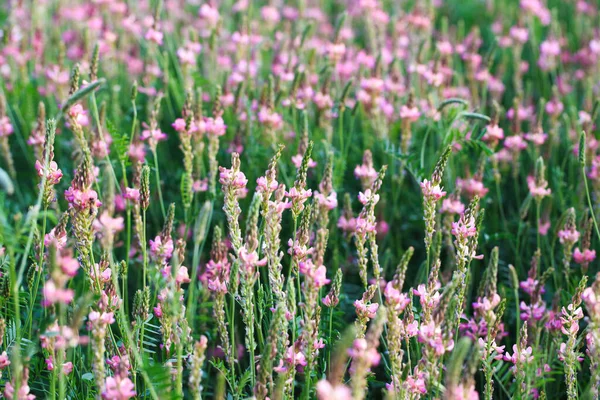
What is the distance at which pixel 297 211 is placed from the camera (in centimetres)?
210

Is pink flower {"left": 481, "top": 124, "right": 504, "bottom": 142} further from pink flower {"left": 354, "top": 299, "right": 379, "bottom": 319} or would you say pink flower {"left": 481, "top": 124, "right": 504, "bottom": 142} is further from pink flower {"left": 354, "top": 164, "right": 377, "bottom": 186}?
pink flower {"left": 354, "top": 299, "right": 379, "bottom": 319}

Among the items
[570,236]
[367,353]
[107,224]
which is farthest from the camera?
[570,236]

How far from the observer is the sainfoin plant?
184 cm

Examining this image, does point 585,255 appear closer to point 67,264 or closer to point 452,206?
point 452,206

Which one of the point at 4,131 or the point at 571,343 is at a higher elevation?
the point at 4,131

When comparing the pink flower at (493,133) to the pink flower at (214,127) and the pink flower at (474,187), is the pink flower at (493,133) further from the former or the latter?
the pink flower at (214,127)

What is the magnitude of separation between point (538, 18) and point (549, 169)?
65.2 inches

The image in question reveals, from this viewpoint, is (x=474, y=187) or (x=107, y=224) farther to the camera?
(x=474, y=187)

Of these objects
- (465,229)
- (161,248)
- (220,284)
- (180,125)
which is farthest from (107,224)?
(465,229)

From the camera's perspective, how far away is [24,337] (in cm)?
225

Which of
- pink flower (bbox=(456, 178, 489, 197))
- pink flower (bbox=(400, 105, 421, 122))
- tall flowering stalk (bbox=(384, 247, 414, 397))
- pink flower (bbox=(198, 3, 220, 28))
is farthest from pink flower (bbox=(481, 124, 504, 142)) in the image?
pink flower (bbox=(198, 3, 220, 28))

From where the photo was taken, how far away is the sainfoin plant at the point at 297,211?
6.04ft

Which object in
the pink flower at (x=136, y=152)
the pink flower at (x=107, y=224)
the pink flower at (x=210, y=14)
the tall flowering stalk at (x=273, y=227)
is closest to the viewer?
the pink flower at (x=107, y=224)

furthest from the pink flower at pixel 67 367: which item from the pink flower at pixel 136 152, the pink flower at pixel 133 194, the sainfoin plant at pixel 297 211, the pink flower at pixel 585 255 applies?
the pink flower at pixel 585 255
